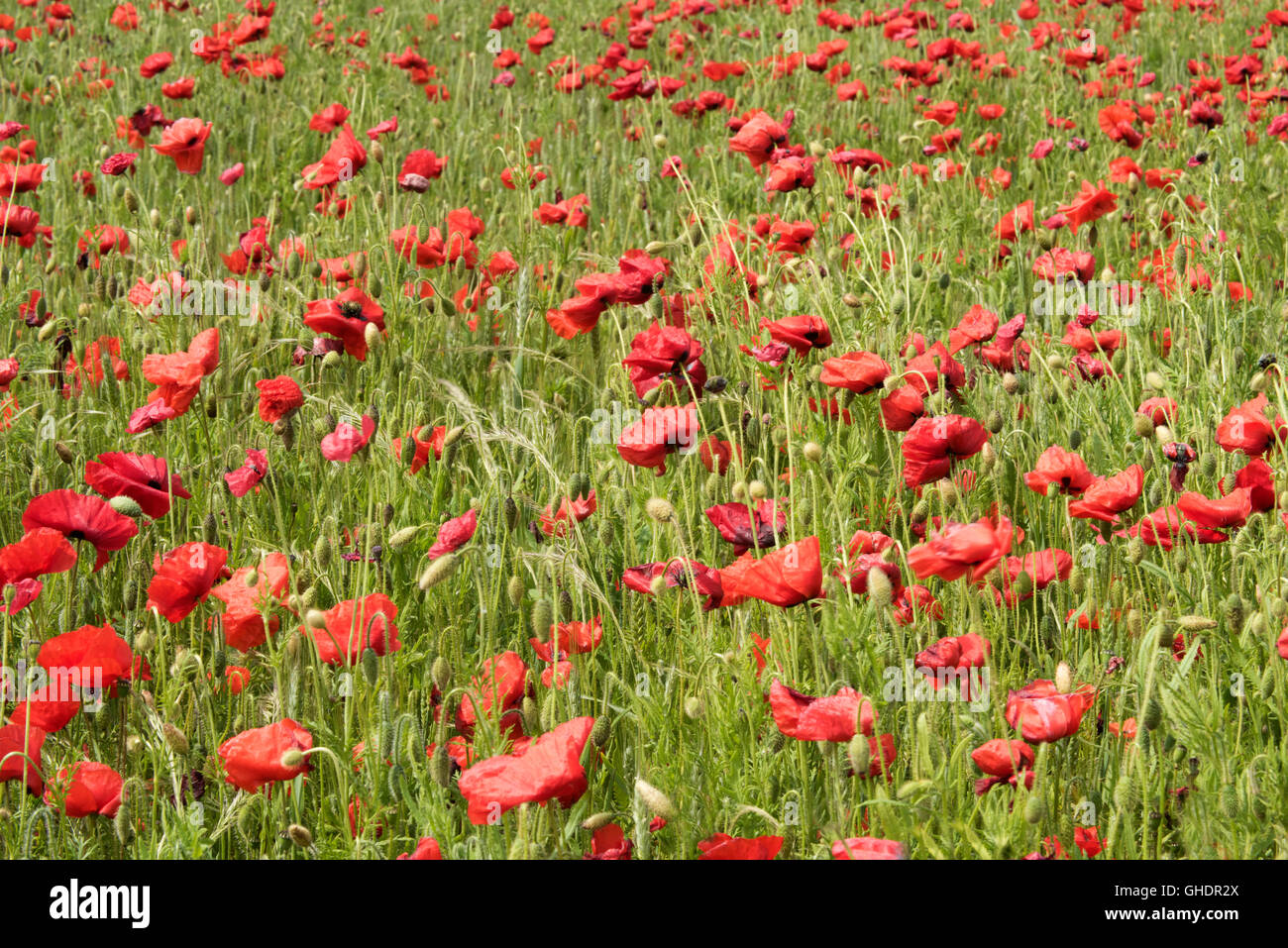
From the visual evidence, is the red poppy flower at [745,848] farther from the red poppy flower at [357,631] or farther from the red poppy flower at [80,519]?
the red poppy flower at [80,519]

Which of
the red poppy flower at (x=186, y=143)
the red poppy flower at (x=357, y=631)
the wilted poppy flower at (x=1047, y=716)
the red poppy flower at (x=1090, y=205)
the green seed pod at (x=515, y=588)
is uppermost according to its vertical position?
the red poppy flower at (x=186, y=143)

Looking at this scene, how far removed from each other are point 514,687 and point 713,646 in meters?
0.29

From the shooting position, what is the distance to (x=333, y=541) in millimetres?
1961

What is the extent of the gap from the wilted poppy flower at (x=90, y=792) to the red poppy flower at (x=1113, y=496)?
4.22ft

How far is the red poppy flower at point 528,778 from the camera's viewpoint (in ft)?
4.01

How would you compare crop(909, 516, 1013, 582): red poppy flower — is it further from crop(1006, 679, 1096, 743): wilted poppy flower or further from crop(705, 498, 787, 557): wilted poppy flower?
crop(705, 498, 787, 557): wilted poppy flower

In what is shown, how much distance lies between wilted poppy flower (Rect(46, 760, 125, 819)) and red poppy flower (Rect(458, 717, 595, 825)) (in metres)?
0.50

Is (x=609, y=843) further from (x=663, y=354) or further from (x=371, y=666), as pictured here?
(x=663, y=354)

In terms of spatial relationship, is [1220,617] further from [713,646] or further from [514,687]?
[514,687]

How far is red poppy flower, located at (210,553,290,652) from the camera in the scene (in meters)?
1.72

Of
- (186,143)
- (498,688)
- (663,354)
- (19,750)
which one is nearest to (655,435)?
(663,354)

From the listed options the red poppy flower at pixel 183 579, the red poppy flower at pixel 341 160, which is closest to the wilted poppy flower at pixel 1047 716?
the red poppy flower at pixel 183 579

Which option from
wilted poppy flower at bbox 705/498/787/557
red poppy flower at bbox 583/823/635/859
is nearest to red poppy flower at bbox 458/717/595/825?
red poppy flower at bbox 583/823/635/859

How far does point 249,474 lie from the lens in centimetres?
212
